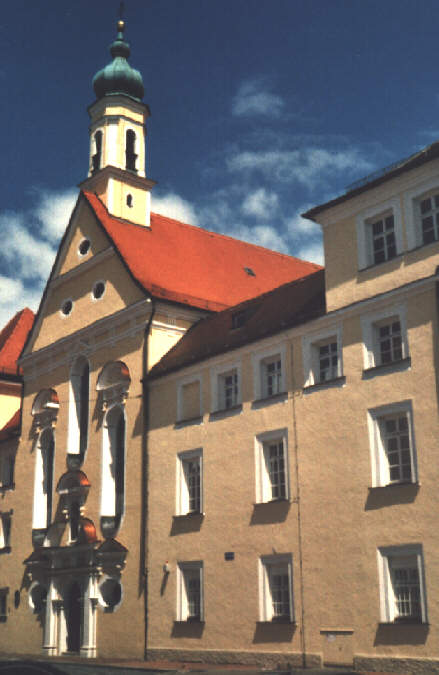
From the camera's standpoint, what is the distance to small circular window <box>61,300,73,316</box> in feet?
119

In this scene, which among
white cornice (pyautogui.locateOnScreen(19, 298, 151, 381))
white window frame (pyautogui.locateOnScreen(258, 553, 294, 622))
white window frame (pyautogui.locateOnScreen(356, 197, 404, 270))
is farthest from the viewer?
white cornice (pyautogui.locateOnScreen(19, 298, 151, 381))

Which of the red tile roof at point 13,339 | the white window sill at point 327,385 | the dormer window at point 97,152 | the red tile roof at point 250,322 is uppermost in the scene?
the dormer window at point 97,152

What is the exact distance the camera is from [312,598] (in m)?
22.6

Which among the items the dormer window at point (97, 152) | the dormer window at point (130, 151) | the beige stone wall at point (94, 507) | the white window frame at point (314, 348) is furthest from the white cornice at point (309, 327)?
the dormer window at point (97, 152)

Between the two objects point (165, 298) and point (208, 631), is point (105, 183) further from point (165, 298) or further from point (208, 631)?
point (208, 631)

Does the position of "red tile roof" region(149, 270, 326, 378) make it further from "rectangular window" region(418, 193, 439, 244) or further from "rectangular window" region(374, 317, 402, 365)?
"rectangular window" region(418, 193, 439, 244)

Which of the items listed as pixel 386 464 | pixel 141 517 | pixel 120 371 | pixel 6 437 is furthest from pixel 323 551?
pixel 6 437

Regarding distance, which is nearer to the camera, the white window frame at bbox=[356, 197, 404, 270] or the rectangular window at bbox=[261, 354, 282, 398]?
the white window frame at bbox=[356, 197, 404, 270]

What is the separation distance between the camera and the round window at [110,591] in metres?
29.8

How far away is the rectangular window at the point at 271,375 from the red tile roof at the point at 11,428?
1679 centimetres

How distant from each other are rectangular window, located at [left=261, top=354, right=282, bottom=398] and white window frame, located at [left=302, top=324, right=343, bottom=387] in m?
1.34

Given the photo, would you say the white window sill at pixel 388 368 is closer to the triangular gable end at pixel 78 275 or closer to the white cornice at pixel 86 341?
the white cornice at pixel 86 341

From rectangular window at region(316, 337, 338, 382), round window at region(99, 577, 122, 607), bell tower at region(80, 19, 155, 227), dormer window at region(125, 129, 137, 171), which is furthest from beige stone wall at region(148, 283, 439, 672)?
dormer window at region(125, 129, 137, 171)

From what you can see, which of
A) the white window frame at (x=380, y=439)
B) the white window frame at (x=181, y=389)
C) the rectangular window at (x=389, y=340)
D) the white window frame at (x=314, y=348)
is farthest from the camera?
the white window frame at (x=181, y=389)
